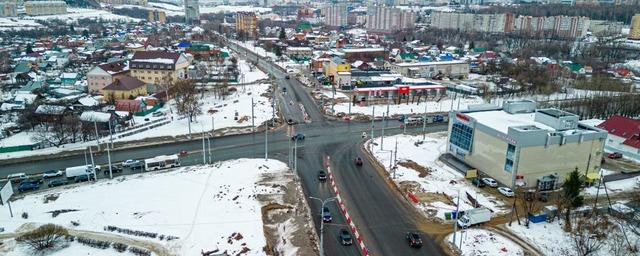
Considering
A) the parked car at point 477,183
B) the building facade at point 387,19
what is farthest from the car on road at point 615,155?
the building facade at point 387,19

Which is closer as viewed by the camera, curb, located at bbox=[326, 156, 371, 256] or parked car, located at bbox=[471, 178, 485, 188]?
curb, located at bbox=[326, 156, 371, 256]

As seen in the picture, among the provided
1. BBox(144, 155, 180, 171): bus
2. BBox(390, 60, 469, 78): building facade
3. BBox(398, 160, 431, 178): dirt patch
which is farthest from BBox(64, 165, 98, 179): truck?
BBox(390, 60, 469, 78): building facade

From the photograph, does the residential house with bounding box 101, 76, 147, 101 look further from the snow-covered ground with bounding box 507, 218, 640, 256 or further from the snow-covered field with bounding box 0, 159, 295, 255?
the snow-covered ground with bounding box 507, 218, 640, 256

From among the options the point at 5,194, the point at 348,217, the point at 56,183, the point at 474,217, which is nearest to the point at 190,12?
the point at 56,183

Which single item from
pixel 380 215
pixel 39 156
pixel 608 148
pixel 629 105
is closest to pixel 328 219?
pixel 380 215

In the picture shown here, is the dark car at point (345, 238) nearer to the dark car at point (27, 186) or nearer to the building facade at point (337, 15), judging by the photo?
the dark car at point (27, 186)

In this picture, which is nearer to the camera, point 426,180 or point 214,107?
point 426,180

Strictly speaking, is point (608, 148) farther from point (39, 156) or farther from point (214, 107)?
point (39, 156)
